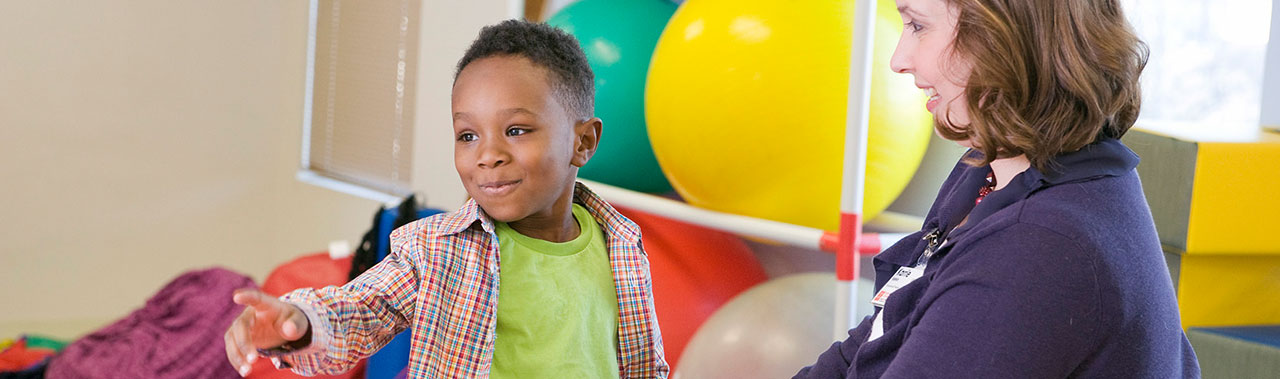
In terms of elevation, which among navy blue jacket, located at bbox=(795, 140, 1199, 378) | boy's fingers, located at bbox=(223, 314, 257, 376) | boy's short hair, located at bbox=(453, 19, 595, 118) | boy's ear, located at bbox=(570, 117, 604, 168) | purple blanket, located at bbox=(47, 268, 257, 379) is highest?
boy's short hair, located at bbox=(453, 19, 595, 118)

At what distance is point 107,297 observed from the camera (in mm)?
4297

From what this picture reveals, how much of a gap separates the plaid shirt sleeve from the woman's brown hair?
58 cm

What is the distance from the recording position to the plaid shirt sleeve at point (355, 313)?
1011 millimetres

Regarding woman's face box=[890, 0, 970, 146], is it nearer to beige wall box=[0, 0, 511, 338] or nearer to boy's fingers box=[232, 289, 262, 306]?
boy's fingers box=[232, 289, 262, 306]

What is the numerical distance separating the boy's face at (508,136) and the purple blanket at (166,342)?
72.6 inches

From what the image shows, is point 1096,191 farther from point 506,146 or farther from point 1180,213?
point 1180,213

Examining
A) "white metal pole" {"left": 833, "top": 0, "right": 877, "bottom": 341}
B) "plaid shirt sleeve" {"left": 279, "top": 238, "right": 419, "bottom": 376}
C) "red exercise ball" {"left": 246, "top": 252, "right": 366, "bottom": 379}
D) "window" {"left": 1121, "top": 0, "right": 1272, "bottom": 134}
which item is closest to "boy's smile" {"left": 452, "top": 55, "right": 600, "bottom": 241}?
"plaid shirt sleeve" {"left": 279, "top": 238, "right": 419, "bottom": 376}

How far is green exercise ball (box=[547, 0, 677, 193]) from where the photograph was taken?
208 centimetres

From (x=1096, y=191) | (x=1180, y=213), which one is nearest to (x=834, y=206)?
(x=1180, y=213)

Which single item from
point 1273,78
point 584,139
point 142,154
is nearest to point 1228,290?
point 1273,78

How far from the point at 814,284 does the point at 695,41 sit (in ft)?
1.41

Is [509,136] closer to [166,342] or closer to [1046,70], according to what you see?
[1046,70]

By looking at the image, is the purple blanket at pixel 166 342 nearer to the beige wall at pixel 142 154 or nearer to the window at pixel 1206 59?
the beige wall at pixel 142 154

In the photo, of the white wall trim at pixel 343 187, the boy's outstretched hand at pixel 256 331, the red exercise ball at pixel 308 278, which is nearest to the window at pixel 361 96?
Answer: the white wall trim at pixel 343 187
